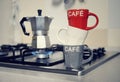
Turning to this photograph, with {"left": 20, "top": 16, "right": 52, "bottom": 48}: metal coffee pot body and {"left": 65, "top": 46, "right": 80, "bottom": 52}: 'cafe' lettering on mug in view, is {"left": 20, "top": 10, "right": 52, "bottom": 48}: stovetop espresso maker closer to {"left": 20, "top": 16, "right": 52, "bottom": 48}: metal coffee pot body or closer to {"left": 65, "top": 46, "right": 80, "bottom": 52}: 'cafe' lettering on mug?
{"left": 20, "top": 16, "right": 52, "bottom": 48}: metal coffee pot body

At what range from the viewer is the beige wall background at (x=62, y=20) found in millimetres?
1134

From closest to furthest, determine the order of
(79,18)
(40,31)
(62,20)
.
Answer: (79,18), (40,31), (62,20)

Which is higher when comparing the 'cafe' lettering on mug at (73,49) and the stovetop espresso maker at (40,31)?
the stovetop espresso maker at (40,31)

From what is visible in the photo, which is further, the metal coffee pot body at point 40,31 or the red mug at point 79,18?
the metal coffee pot body at point 40,31

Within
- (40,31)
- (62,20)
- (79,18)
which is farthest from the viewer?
(62,20)

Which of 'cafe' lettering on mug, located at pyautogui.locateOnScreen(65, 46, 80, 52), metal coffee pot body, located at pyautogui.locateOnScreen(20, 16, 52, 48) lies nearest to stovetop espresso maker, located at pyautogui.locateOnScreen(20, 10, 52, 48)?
metal coffee pot body, located at pyautogui.locateOnScreen(20, 16, 52, 48)

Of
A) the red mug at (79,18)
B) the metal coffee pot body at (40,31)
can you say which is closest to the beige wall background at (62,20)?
the metal coffee pot body at (40,31)

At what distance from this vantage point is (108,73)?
0.64m

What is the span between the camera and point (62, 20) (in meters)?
1.28

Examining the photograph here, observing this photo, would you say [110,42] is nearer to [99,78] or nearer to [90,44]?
[90,44]

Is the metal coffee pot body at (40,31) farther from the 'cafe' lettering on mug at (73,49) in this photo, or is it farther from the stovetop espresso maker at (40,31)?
the 'cafe' lettering on mug at (73,49)

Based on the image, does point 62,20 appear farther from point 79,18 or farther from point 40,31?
point 79,18

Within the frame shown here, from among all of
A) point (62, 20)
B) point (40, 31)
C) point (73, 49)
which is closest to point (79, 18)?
point (73, 49)

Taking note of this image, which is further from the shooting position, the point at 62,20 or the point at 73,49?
the point at 62,20
